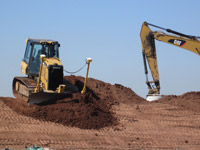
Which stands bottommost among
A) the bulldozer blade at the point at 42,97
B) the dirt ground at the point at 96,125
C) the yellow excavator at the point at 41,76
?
the dirt ground at the point at 96,125

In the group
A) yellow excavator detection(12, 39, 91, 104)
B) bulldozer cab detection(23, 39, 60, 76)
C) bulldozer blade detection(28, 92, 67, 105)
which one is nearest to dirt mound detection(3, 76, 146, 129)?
bulldozer blade detection(28, 92, 67, 105)

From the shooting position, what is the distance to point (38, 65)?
18.3 metres

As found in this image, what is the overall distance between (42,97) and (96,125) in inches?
100

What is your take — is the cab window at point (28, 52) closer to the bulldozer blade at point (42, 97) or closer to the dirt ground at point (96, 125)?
the dirt ground at point (96, 125)

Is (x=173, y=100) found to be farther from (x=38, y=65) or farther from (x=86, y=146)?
(x=86, y=146)

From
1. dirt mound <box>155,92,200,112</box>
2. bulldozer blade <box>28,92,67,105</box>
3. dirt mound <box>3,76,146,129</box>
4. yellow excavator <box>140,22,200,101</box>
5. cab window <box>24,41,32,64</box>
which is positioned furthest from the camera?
yellow excavator <box>140,22,200,101</box>

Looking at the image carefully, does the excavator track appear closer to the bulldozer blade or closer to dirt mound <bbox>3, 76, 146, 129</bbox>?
the bulldozer blade

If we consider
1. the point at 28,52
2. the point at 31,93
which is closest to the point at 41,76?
the point at 31,93

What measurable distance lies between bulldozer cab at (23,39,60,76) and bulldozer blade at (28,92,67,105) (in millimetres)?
1590

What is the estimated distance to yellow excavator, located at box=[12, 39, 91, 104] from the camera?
1702 cm

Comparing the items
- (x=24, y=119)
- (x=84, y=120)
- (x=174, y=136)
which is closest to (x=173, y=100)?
(x=174, y=136)

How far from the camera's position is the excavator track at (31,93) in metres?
16.9

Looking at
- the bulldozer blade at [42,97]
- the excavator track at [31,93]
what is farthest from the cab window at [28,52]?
the bulldozer blade at [42,97]

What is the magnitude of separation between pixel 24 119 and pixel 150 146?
4.80 metres
